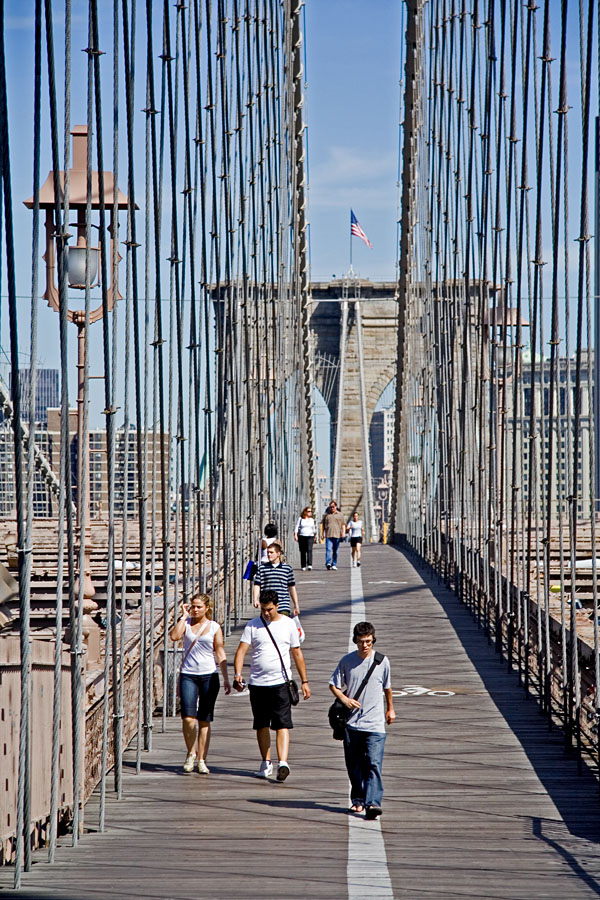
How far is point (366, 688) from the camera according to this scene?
249 inches

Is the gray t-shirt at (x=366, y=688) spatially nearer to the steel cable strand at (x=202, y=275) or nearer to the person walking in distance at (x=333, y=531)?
the steel cable strand at (x=202, y=275)

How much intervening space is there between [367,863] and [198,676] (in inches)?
A: 83.0

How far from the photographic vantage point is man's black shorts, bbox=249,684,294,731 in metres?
6.96

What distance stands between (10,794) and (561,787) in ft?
9.30

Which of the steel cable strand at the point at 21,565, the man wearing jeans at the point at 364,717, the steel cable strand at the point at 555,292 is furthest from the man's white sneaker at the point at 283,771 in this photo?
the steel cable strand at the point at 555,292

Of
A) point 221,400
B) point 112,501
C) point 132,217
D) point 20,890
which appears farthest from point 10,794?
point 221,400

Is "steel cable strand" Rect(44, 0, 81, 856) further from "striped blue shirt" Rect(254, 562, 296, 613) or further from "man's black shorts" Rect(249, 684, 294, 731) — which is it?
"striped blue shirt" Rect(254, 562, 296, 613)

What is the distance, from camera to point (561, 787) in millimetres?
6660

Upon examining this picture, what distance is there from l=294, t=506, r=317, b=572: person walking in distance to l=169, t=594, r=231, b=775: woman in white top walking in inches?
438

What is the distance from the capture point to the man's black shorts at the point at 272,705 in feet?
22.8

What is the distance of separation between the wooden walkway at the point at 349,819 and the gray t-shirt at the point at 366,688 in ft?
1.33

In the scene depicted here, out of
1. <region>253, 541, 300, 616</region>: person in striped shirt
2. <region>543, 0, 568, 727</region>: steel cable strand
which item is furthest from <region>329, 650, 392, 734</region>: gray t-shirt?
<region>253, 541, 300, 616</region>: person in striped shirt

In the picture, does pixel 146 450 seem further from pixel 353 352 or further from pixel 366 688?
pixel 353 352

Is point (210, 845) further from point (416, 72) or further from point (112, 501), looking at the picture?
point (416, 72)
